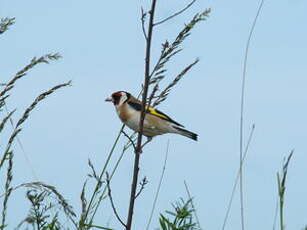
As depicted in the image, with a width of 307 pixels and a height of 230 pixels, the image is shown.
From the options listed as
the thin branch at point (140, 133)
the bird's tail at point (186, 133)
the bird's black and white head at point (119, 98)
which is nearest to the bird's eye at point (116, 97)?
the bird's black and white head at point (119, 98)

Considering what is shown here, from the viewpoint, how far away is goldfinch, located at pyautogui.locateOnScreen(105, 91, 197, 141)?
6.34 metres

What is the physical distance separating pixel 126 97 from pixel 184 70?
4669 mm

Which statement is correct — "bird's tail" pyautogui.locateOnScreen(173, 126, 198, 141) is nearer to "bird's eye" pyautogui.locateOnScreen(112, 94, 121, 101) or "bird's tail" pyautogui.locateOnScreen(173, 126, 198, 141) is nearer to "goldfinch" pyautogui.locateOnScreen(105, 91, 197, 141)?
"goldfinch" pyautogui.locateOnScreen(105, 91, 197, 141)

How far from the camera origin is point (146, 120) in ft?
21.8

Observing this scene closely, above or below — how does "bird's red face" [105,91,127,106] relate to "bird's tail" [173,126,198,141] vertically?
above

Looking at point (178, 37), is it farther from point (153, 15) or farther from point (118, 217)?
point (118, 217)

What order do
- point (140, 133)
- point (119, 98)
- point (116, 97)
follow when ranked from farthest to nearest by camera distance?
point (116, 97) < point (119, 98) < point (140, 133)

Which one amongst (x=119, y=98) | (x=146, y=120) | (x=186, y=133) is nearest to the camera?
(x=146, y=120)

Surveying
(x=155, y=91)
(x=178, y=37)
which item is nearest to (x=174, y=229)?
(x=155, y=91)

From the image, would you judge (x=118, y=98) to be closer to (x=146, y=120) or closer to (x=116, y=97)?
(x=116, y=97)

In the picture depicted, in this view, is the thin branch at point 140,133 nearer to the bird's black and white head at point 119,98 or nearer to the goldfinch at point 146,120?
the goldfinch at point 146,120

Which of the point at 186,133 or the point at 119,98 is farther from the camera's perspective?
the point at 119,98

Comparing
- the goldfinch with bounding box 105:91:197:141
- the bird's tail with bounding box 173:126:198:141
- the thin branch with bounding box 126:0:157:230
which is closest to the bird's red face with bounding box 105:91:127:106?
the goldfinch with bounding box 105:91:197:141

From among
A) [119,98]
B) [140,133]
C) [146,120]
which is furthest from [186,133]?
[140,133]
